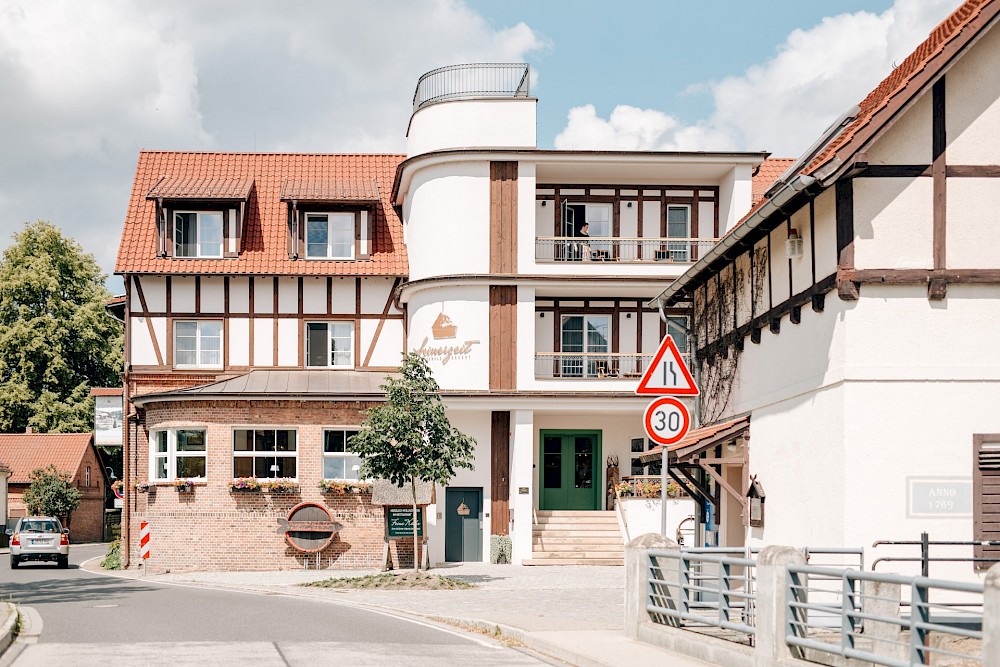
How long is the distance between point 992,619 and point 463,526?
28384 mm

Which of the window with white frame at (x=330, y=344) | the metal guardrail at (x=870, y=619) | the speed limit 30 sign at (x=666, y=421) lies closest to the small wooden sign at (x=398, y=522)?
the window with white frame at (x=330, y=344)

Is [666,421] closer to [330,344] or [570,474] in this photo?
[570,474]

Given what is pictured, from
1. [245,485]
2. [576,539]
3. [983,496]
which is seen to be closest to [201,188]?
[245,485]

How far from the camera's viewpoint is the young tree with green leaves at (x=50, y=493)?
5875cm

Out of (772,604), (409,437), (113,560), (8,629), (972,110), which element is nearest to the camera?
(772,604)

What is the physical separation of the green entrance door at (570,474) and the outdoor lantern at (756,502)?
19.0 meters

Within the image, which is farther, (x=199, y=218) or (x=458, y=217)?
(x=199, y=218)

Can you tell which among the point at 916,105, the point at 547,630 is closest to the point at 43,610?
the point at 547,630

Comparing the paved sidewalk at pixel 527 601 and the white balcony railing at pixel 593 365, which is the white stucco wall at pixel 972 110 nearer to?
the paved sidewalk at pixel 527 601

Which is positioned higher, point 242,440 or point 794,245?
point 794,245

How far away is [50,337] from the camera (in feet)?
211

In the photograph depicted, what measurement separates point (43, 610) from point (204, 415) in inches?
526

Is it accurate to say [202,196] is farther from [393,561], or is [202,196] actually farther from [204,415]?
[393,561]

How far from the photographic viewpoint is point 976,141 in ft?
54.2
